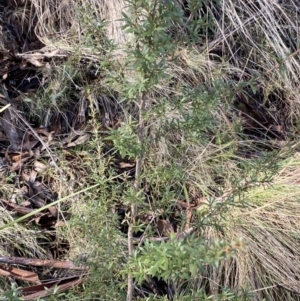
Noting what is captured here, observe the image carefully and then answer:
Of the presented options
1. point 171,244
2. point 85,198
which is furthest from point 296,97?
point 171,244

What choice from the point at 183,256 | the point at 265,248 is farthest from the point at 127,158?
the point at 183,256

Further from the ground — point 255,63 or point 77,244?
point 255,63

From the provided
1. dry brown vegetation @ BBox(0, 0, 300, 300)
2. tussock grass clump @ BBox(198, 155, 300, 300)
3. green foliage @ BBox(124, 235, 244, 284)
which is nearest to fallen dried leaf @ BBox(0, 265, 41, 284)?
dry brown vegetation @ BBox(0, 0, 300, 300)

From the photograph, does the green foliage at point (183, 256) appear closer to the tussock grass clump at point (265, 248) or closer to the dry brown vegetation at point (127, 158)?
the dry brown vegetation at point (127, 158)

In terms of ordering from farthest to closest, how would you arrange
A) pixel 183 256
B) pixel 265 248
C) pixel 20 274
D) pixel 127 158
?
pixel 127 158, pixel 265 248, pixel 20 274, pixel 183 256

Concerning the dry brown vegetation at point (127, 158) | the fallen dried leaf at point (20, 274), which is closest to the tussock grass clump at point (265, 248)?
the dry brown vegetation at point (127, 158)

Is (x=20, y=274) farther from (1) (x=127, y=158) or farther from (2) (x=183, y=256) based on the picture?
(2) (x=183, y=256)

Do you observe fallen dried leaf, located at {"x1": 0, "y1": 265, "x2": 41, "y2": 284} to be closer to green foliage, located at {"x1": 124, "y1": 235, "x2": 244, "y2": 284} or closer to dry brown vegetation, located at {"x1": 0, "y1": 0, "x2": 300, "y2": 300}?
dry brown vegetation, located at {"x1": 0, "y1": 0, "x2": 300, "y2": 300}

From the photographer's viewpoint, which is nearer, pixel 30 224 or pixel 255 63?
pixel 30 224

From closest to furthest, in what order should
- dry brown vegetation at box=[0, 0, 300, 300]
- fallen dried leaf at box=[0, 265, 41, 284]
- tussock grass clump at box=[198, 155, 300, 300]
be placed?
dry brown vegetation at box=[0, 0, 300, 300] < fallen dried leaf at box=[0, 265, 41, 284] < tussock grass clump at box=[198, 155, 300, 300]

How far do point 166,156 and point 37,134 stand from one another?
523mm

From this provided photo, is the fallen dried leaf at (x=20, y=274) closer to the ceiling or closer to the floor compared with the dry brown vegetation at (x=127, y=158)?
closer to the floor

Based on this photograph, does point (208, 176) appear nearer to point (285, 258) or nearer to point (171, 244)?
point (285, 258)

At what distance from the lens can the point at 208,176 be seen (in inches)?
84.8
